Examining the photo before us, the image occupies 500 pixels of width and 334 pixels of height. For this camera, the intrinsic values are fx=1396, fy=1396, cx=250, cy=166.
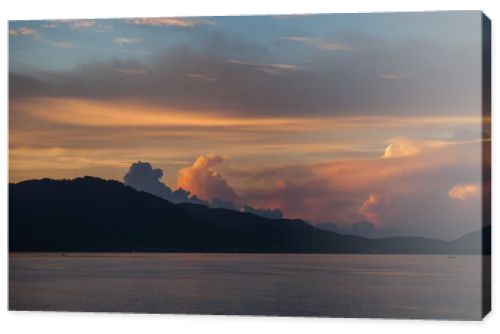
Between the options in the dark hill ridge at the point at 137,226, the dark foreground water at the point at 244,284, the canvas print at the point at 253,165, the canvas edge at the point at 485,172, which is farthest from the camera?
the dark hill ridge at the point at 137,226

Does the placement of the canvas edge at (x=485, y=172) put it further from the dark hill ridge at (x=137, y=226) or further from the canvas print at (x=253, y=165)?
the dark hill ridge at (x=137, y=226)

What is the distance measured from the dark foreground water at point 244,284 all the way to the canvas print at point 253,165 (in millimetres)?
22

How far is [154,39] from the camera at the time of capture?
1478 centimetres

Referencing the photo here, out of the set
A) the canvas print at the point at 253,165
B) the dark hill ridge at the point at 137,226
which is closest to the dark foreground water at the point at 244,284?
the canvas print at the point at 253,165

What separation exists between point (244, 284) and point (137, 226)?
51.2 inches

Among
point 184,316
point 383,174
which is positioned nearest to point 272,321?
point 184,316

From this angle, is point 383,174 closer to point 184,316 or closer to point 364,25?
point 364,25

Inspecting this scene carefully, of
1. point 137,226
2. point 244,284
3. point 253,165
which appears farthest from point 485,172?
point 137,226

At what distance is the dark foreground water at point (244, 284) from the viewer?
14.1 m

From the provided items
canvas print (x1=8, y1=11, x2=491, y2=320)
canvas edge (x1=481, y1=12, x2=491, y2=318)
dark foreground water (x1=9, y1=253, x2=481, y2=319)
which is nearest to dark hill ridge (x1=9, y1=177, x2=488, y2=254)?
canvas print (x1=8, y1=11, x2=491, y2=320)

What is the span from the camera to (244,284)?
1490 centimetres

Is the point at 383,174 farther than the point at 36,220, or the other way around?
the point at 36,220

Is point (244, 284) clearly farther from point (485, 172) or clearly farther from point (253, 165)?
point (485, 172)

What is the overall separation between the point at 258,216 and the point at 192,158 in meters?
0.92
